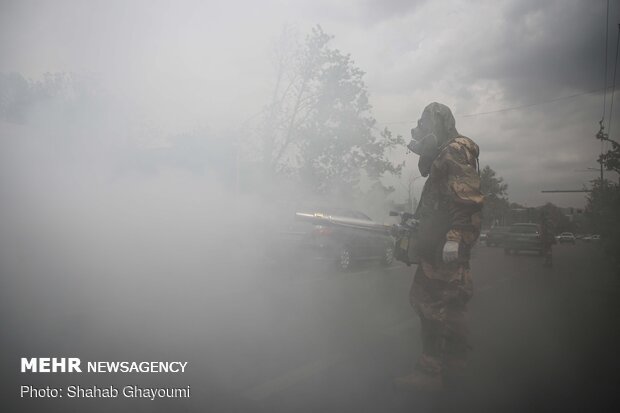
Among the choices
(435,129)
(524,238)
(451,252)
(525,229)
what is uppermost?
(435,129)

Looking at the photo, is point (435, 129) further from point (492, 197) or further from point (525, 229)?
point (492, 197)

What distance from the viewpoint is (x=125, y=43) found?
3951 mm

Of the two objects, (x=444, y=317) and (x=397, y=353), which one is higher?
(x=444, y=317)

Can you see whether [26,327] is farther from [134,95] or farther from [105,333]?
[134,95]

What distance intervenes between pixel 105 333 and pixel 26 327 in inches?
24.9

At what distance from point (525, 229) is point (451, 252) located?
56.8 feet

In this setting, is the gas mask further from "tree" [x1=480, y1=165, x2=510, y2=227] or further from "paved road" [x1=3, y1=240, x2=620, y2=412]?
"tree" [x1=480, y1=165, x2=510, y2=227]

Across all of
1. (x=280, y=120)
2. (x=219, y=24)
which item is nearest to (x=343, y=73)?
(x=280, y=120)

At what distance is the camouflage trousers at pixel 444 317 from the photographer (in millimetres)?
2658

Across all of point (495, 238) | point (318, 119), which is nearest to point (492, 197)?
point (495, 238)

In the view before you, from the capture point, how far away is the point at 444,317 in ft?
8.75

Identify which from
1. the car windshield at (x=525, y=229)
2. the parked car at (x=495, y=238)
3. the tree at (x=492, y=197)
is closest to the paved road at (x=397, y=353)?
the car windshield at (x=525, y=229)

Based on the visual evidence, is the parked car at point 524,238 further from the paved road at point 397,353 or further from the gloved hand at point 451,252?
the gloved hand at point 451,252

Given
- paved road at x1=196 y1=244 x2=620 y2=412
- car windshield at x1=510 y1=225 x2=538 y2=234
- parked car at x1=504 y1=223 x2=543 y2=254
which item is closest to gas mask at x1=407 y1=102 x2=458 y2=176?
paved road at x1=196 y1=244 x2=620 y2=412
